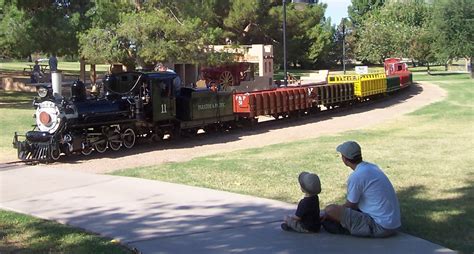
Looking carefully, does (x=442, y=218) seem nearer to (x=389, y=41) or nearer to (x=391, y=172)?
(x=391, y=172)

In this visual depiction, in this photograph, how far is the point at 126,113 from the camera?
15.8 m

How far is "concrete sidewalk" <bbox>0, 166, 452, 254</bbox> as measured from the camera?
21.6ft

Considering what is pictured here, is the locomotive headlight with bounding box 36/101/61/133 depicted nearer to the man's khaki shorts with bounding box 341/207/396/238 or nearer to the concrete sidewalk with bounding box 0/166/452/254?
the concrete sidewalk with bounding box 0/166/452/254

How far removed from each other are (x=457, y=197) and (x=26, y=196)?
6.63 meters

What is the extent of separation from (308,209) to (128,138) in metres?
10.3

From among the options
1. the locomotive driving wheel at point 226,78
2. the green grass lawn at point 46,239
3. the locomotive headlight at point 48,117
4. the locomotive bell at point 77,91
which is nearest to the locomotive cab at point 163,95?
the locomotive bell at point 77,91

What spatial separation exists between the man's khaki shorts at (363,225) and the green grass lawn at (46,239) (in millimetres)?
2373

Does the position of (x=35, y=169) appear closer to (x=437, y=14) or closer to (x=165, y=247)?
(x=165, y=247)

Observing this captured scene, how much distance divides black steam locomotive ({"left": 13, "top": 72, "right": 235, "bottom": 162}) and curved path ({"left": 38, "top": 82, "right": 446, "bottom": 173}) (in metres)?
0.39

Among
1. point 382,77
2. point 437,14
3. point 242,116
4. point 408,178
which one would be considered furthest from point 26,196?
point 437,14

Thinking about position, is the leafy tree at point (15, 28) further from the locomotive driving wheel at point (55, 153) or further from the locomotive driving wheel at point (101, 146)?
the locomotive driving wheel at point (55, 153)

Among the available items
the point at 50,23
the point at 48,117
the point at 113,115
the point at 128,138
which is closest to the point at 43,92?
the point at 48,117

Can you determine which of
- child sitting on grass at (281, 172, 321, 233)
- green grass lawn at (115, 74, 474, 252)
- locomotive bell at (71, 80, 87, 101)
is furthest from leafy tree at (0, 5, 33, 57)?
child sitting on grass at (281, 172, 321, 233)

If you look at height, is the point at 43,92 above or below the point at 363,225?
above
